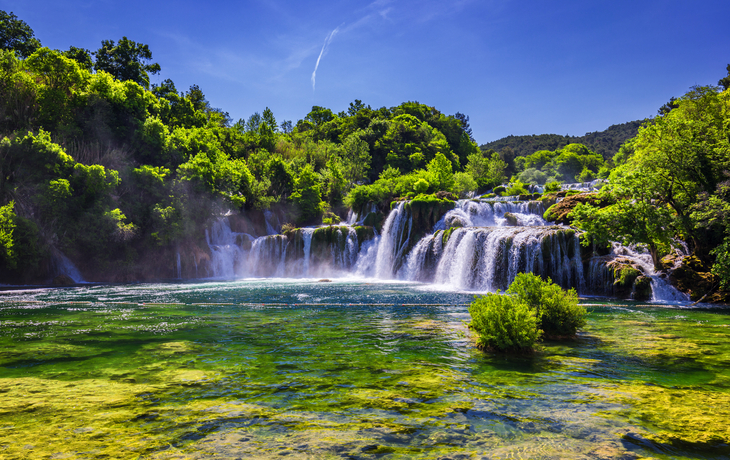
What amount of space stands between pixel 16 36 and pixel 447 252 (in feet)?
180

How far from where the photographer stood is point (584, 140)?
459ft

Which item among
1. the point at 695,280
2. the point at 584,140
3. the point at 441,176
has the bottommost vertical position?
the point at 695,280

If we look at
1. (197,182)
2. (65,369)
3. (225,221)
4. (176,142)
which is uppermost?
(176,142)

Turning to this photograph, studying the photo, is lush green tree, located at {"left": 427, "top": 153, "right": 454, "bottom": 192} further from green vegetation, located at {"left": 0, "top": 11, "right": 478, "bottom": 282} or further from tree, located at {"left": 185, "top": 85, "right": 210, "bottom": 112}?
tree, located at {"left": 185, "top": 85, "right": 210, "bottom": 112}

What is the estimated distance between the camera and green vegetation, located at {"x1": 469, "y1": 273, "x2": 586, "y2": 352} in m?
7.48

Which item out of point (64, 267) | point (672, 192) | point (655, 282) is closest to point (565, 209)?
point (672, 192)

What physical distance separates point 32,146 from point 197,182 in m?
12.1

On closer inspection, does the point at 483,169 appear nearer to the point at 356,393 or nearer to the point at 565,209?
the point at 565,209

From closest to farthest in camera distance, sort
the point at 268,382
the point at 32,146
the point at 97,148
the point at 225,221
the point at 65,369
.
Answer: the point at 268,382
the point at 65,369
the point at 32,146
the point at 97,148
the point at 225,221

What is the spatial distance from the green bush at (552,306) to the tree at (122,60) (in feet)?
183

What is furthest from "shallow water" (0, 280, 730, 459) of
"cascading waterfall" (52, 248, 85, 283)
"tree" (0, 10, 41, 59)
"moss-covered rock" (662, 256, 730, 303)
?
"tree" (0, 10, 41, 59)

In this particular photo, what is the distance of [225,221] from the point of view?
4216 centimetres

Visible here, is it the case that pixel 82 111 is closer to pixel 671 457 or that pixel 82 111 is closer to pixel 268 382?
pixel 268 382

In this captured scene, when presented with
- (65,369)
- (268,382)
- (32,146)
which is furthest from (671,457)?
(32,146)
